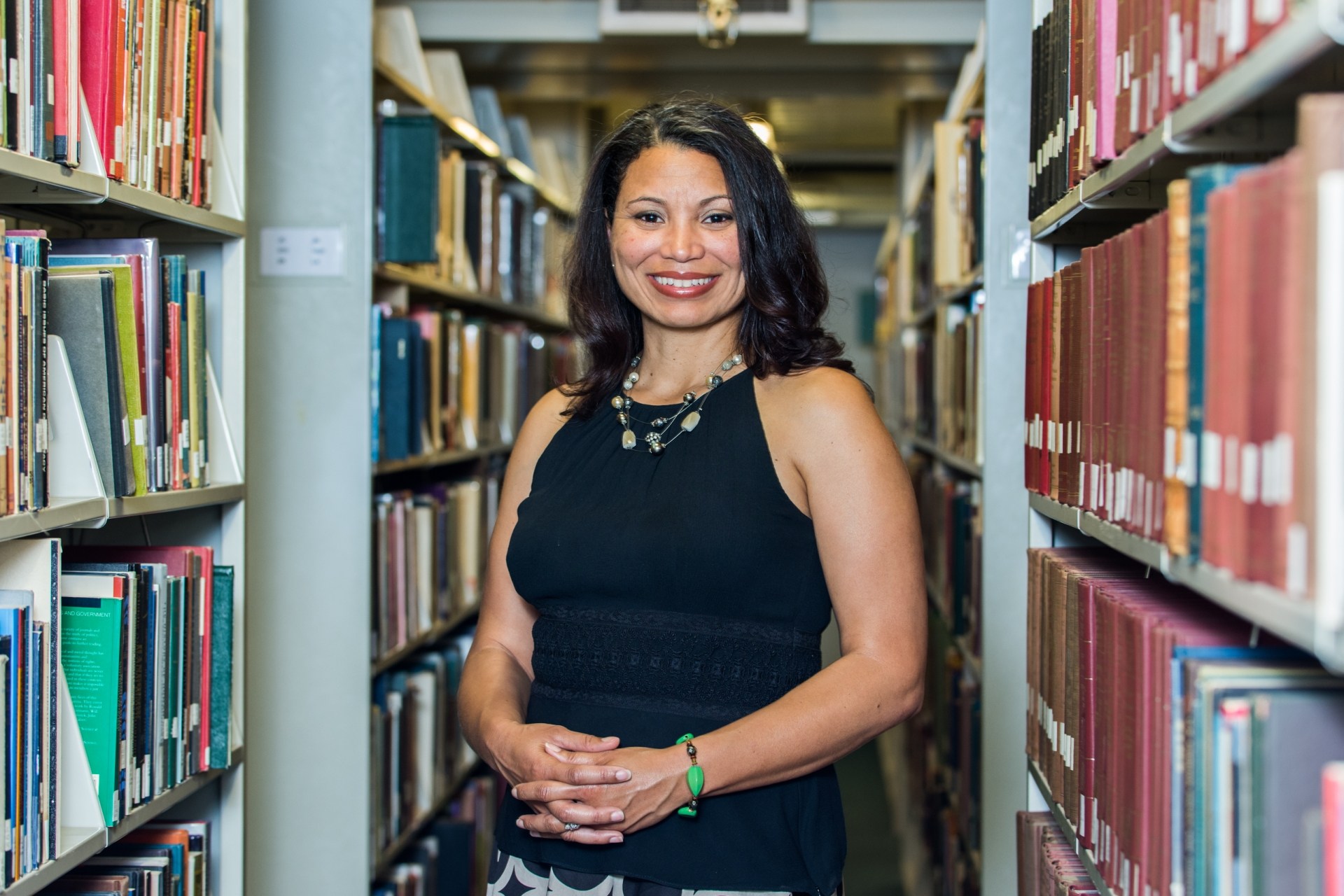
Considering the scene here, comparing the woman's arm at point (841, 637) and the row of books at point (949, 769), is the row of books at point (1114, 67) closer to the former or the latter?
the woman's arm at point (841, 637)

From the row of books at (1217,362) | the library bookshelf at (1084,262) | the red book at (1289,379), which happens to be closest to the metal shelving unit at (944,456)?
the library bookshelf at (1084,262)

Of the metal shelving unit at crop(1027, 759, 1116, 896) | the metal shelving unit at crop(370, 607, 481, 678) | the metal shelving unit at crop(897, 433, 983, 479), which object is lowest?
the metal shelving unit at crop(370, 607, 481, 678)

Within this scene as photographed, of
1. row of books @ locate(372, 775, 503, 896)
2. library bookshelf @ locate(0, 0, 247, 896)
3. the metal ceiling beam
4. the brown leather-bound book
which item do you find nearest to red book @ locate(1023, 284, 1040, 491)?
the brown leather-bound book

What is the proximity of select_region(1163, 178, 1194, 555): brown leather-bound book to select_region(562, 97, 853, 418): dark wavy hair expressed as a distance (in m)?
0.56

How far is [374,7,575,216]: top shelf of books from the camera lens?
282 cm

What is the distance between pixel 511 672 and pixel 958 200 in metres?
1.69

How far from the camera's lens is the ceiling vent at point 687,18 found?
10.1 feet

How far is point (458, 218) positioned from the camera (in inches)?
123

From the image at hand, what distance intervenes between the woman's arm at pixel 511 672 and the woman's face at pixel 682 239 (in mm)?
244

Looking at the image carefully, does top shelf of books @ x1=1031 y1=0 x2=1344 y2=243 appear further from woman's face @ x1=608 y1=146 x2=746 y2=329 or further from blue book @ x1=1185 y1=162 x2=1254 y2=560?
woman's face @ x1=608 y1=146 x2=746 y2=329

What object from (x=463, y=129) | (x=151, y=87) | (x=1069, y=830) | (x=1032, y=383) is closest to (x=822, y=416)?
(x=1032, y=383)

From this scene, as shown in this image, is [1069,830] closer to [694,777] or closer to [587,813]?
[694,777]

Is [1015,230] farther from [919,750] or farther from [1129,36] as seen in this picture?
[919,750]

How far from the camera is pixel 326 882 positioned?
2.41 meters
